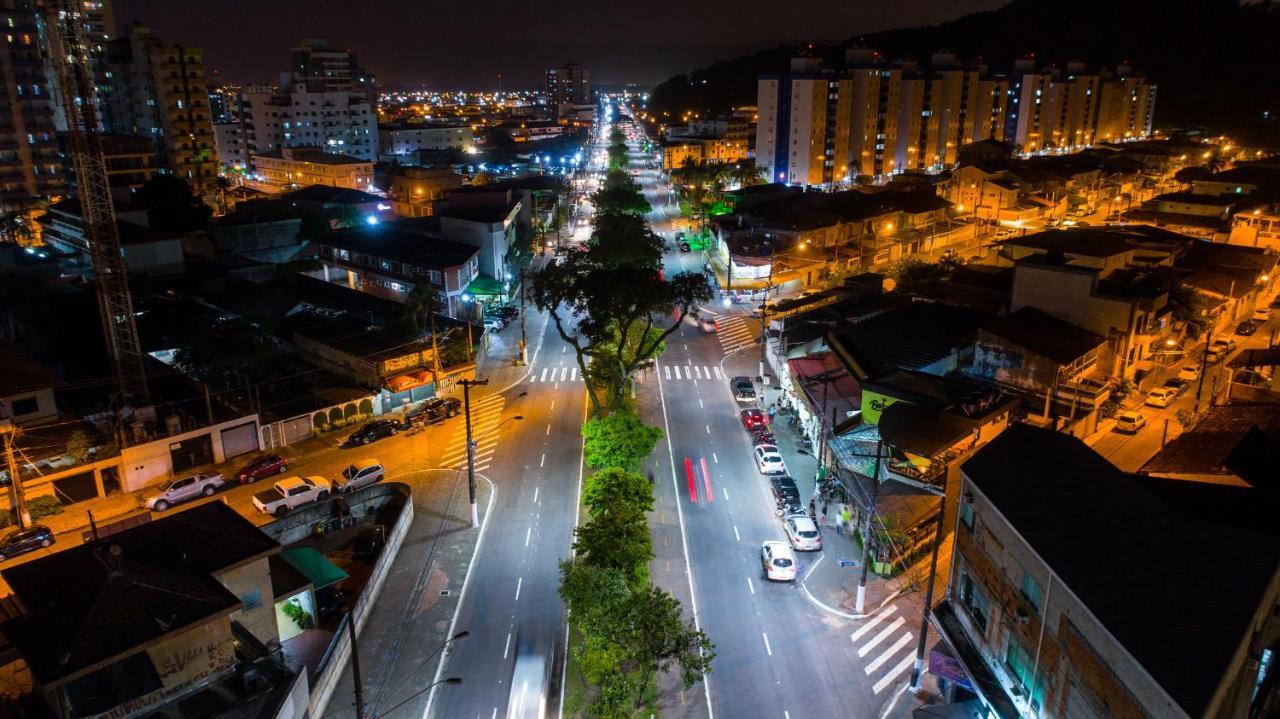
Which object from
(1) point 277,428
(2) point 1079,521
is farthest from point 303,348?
(2) point 1079,521

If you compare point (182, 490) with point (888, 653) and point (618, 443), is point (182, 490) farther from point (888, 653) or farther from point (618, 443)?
point (888, 653)

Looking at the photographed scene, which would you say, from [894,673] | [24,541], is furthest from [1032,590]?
[24,541]

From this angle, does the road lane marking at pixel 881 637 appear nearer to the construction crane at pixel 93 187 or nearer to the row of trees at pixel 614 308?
the row of trees at pixel 614 308

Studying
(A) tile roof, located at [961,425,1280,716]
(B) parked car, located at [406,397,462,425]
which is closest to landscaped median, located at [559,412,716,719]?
(A) tile roof, located at [961,425,1280,716]

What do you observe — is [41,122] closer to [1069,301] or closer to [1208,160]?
[1069,301]

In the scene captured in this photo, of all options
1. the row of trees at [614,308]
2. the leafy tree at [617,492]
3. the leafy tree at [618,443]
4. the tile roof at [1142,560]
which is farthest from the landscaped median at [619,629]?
the row of trees at [614,308]

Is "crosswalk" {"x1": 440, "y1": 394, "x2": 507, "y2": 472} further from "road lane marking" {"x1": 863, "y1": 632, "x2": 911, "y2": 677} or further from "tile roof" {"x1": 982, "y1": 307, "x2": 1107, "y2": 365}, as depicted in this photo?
"tile roof" {"x1": 982, "y1": 307, "x2": 1107, "y2": 365}
